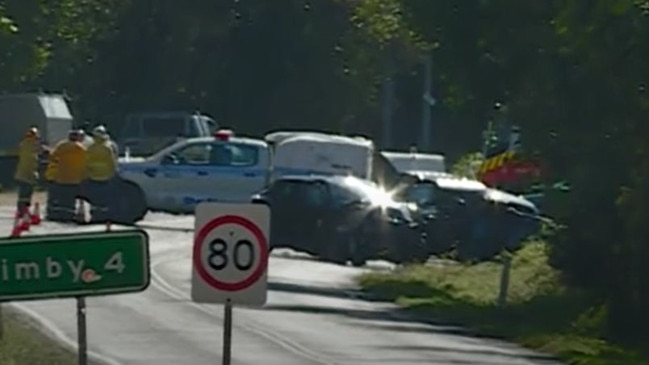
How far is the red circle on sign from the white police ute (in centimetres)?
2835

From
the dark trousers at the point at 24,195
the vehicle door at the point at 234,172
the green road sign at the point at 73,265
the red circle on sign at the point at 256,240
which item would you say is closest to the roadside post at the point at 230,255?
the red circle on sign at the point at 256,240

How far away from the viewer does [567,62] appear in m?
28.9

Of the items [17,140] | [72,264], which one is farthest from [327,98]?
[72,264]

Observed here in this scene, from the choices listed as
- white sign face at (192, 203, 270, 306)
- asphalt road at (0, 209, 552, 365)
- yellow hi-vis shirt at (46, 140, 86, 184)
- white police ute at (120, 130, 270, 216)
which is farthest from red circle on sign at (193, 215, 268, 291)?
white police ute at (120, 130, 270, 216)

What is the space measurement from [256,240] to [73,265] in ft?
4.56

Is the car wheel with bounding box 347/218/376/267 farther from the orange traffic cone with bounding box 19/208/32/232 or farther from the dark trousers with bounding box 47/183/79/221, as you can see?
the orange traffic cone with bounding box 19/208/32/232

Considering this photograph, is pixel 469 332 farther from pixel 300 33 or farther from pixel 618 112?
pixel 300 33

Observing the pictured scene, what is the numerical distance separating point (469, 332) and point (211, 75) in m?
41.9

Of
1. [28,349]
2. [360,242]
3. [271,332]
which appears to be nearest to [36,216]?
[360,242]

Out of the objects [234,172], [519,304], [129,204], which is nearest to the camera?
[519,304]

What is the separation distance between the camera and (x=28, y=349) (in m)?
18.3

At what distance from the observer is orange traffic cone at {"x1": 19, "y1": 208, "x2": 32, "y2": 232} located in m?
31.7

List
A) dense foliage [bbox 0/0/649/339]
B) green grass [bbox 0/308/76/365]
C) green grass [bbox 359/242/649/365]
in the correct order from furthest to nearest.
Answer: dense foliage [bbox 0/0/649/339] < green grass [bbox 359/242/649/365] < green grass [bbox 0/308/76/365]

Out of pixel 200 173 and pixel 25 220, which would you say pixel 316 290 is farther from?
pixel 200 173
